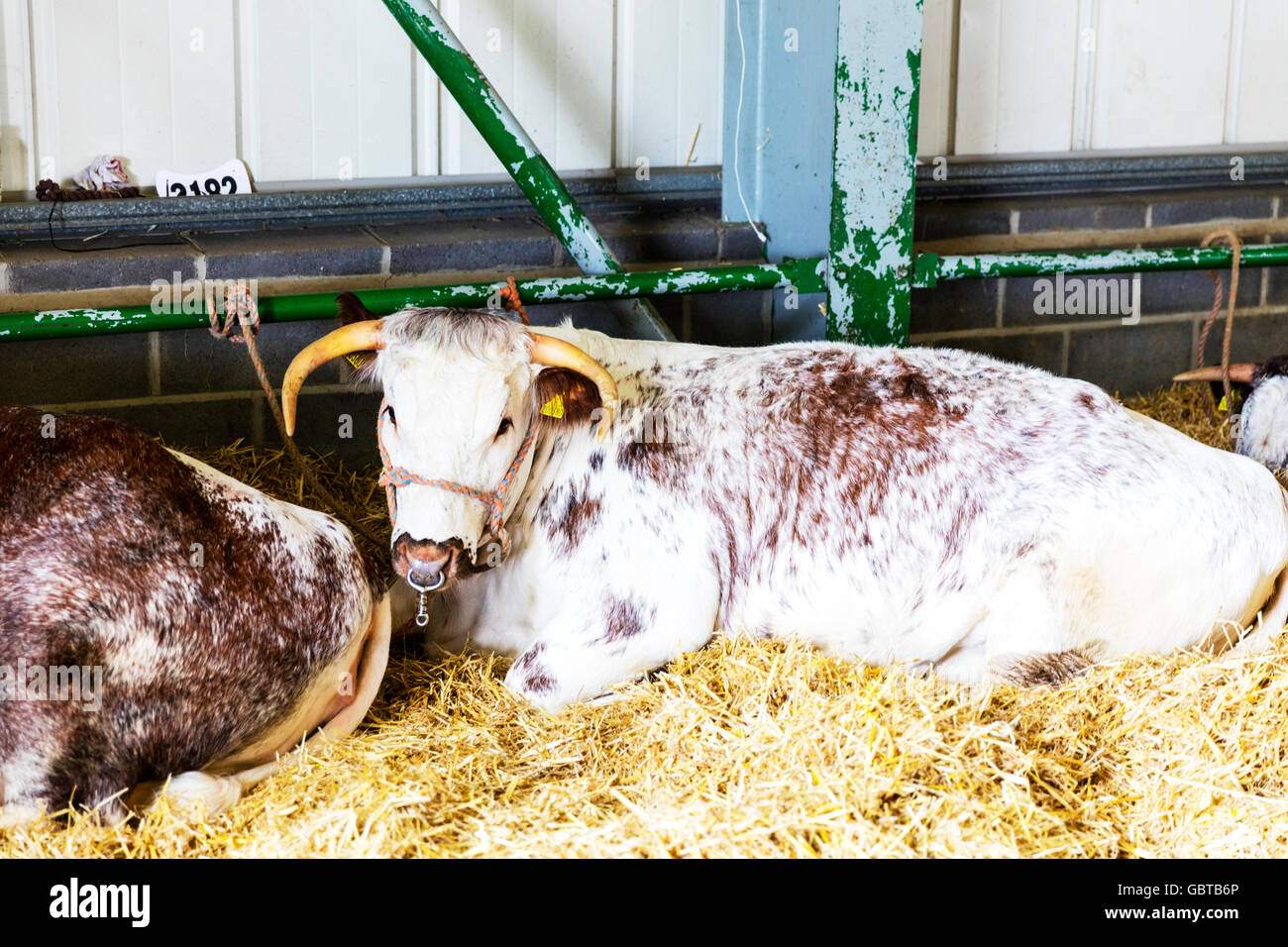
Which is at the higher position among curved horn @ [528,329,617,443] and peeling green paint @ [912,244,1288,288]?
peeling green paint @ [912,244,1288,288]

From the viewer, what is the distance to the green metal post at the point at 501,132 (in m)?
4.27

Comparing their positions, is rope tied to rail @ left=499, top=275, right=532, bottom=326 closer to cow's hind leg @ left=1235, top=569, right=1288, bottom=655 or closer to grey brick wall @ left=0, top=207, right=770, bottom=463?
grey brick wall @ left=0, top=207, right=770, bottom=463

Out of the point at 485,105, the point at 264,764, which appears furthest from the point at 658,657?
the point at 485,105

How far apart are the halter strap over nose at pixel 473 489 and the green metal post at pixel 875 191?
1.69 meters

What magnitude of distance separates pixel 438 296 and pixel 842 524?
4.37 feet

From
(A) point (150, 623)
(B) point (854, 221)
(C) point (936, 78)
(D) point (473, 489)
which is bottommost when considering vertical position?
(A) point (150, 623)

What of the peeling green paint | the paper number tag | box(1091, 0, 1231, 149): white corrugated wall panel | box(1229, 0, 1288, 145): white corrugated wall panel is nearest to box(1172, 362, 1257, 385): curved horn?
the peeling green paint

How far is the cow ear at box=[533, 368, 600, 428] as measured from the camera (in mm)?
3496

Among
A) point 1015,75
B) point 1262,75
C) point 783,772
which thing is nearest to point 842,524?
point 783,772

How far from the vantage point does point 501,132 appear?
14.5ft

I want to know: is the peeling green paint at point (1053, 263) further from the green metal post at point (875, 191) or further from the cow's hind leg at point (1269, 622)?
the cow's hind leg at point (1269, 622)

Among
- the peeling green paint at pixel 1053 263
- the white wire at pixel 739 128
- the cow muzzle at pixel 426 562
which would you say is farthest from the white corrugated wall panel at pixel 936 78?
the cow muzzle at pixel 426 562

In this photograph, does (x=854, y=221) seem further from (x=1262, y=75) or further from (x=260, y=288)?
(x=1262, y=75)

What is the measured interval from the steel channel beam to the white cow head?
24.5 inches
